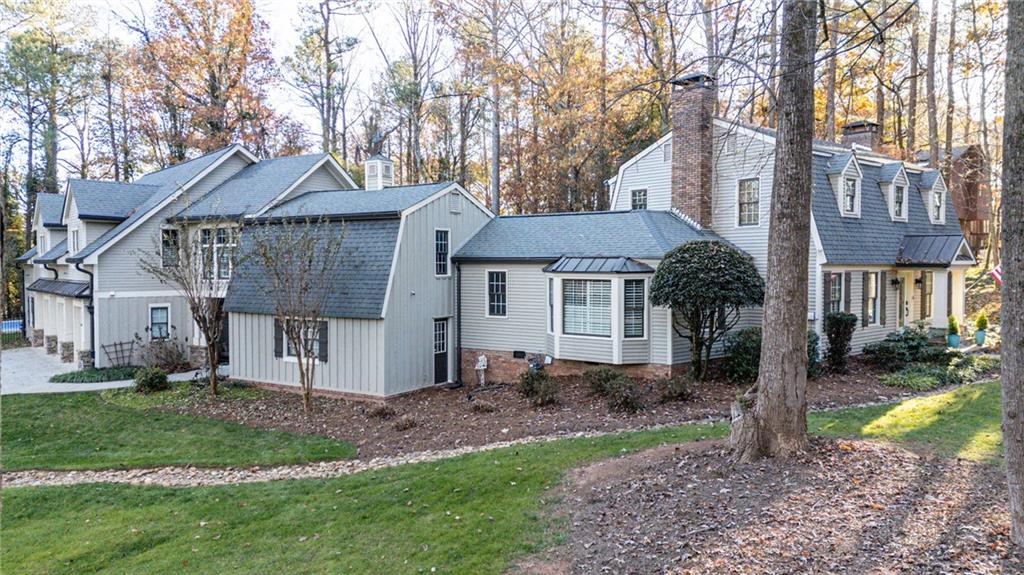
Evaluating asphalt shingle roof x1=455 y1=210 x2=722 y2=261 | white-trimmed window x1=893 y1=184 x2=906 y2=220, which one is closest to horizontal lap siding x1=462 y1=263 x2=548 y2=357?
asphalt shingle roof x1=455 y1=210 x2=722 y2=261

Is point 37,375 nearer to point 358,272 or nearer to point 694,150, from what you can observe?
point 358,272

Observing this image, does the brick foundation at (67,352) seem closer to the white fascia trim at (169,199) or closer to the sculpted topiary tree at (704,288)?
the white fascia trim at (169,199)

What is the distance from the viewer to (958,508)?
619 centimetres

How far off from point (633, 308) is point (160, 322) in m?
15.0

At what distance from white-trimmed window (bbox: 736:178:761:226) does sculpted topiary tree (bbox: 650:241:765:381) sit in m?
2.25

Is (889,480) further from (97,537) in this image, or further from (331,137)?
(331,137)

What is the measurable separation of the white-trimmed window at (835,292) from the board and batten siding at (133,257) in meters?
17.9

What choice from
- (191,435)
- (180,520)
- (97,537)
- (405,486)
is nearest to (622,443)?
(405,486)

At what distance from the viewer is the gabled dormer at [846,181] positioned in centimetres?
1631

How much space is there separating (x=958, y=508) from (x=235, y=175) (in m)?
22.1

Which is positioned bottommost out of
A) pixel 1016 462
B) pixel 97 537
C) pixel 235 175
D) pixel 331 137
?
pixel 97 537

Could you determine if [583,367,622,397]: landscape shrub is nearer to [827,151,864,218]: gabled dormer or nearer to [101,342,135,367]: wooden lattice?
[827,151,864,218]: gabled dormer

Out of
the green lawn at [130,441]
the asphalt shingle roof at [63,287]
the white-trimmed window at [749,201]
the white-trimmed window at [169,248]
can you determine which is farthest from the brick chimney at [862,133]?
the asphalt shingle roof at [63,287]

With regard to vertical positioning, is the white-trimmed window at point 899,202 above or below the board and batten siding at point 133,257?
above
